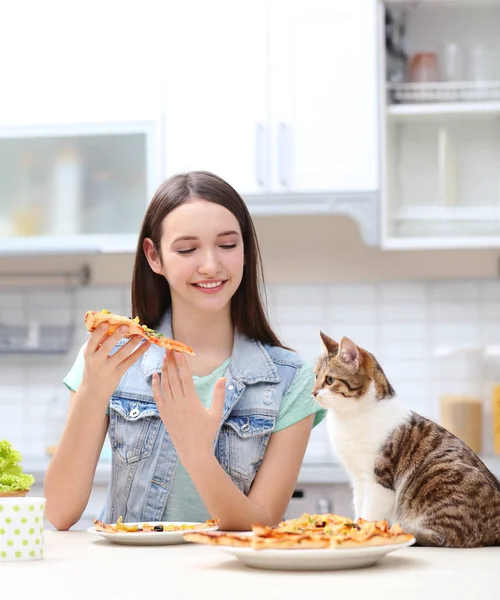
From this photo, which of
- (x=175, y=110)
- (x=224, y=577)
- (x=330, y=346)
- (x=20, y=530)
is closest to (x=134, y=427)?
(x=330, y=346)

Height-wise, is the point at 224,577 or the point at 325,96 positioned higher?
the point at 325,96

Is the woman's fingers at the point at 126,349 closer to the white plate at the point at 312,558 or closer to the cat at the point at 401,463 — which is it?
the cat at the point at 401,463

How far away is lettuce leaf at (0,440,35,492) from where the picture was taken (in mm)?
1399

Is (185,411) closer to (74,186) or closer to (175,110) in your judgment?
(175,110)

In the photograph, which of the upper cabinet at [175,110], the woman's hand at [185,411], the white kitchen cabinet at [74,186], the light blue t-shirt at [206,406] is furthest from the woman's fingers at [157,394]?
the white kitchen cabinet at [74,186]

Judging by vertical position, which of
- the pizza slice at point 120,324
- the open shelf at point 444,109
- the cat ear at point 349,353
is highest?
the open shelf at point 444,109

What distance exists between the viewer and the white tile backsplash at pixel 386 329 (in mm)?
3211

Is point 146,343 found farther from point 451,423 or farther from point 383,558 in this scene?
point 451,423

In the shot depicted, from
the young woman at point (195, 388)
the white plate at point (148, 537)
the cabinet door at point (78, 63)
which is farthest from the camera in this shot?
the cabinet door at point (78, 63)

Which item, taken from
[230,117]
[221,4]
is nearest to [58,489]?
[230,117]

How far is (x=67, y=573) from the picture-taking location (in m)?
1.09

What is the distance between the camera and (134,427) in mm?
1699

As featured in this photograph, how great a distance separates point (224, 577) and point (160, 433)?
0.66m

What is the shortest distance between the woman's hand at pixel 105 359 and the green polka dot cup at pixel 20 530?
12.3 inches
